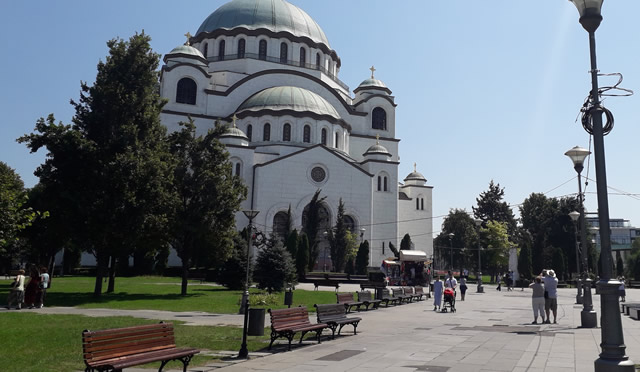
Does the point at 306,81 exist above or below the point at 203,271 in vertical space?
above

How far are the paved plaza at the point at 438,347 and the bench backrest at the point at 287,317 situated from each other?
0.50 m

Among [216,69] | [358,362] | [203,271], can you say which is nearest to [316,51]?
[216,69]

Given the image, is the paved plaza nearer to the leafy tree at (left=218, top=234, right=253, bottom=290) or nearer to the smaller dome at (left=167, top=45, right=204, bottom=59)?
the leafy tree at (left=218, top=234, right=253, bottom=290)

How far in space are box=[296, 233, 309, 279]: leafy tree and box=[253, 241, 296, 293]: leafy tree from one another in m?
14.6

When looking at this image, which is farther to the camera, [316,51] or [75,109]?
[316,51]

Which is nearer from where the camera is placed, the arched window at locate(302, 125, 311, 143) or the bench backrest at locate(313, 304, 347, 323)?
the bench backrest at locate(313, 304, 347, 323)

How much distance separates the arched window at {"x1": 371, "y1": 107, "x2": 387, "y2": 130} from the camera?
201 feet

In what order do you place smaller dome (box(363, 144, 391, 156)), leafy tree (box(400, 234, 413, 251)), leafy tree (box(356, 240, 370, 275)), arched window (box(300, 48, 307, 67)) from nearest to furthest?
leafy tree (box(356, 240, 370, 275)) < leafy tree (box(400, 234, 413, 251)) < smaller dome (box(363, 144, 391, 156)) < arched window (box(300, 48, 307, 67))

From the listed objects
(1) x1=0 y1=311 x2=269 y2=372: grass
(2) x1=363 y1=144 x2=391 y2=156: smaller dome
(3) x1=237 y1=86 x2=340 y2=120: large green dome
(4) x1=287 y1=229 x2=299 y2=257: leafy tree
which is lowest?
(1) x1=0 y1=311 x2=269 y2=372: grass

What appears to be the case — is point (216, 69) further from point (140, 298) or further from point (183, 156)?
point (140, 298)

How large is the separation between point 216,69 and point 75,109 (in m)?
36.0

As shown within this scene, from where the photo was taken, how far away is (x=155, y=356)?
22.5ft

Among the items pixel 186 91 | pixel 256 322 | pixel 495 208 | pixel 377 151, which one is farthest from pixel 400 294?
pixel 495 208

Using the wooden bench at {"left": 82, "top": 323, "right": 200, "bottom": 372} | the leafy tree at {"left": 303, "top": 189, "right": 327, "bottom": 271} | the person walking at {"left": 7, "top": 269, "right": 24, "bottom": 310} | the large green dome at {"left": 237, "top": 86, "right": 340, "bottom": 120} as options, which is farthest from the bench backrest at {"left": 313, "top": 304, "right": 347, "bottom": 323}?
the large green dome at {"left": 237, "top": 86, "right": 340, "bottom": 120}
